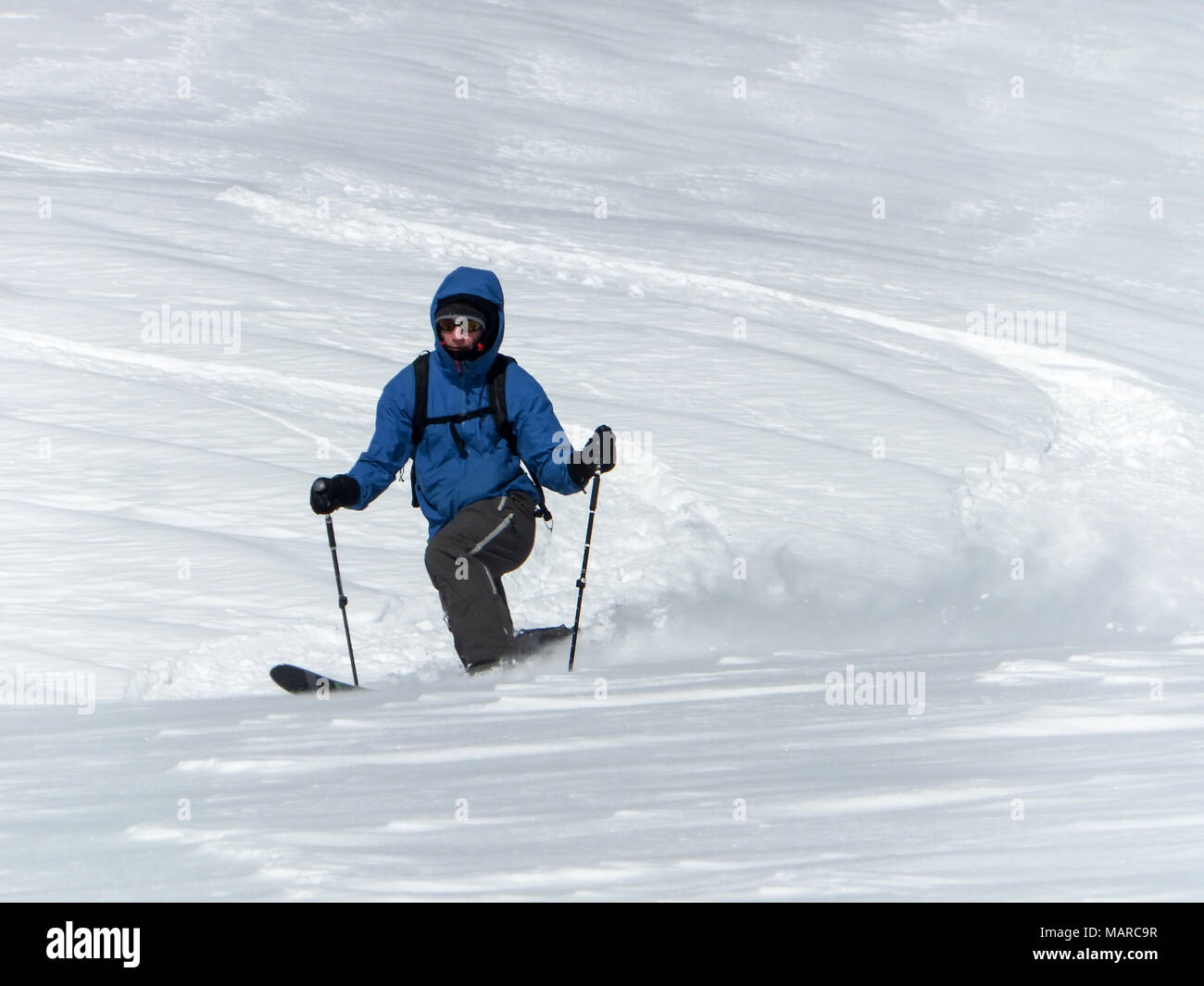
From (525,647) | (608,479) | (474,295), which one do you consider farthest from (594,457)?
(608,479)

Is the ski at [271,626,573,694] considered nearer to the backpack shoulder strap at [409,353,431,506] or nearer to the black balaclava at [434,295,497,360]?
the backpack shoulder strap at [409,353,431,506]

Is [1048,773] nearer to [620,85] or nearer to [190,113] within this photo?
[190,113]

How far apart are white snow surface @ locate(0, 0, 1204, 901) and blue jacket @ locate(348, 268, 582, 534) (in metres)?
0.68

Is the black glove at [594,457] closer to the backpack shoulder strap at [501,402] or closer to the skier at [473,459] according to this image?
the skier at [473,459]

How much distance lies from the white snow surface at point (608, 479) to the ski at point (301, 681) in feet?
0.42

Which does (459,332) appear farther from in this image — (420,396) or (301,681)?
(301,681)

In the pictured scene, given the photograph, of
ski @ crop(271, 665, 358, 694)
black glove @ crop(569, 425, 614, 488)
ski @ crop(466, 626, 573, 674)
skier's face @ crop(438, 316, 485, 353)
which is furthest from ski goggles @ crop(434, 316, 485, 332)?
ski @ crop(271, 665, 358, 694)

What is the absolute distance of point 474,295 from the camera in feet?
16.6

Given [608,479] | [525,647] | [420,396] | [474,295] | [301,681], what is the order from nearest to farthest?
[301,681], [474,295], [420,396], [525,647], [608,479]

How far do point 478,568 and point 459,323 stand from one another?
2.78 ft

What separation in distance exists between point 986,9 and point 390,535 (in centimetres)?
2251

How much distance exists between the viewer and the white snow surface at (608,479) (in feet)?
9.16

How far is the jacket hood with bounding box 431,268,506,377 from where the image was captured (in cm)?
506
